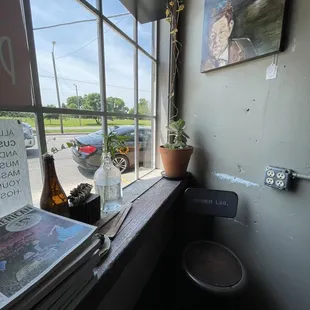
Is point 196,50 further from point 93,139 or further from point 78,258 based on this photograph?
point 78,258

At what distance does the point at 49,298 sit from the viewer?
293mm

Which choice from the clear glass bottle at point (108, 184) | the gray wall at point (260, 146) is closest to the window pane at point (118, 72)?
the clear glass bottle at point (108, 184)

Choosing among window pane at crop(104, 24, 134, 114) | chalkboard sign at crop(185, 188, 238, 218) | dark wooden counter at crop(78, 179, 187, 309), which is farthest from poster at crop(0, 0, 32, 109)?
chalkboard sign at crop(185, 188, 238, 218)

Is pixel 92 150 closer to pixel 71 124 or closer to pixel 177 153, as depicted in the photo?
pixel 71 124

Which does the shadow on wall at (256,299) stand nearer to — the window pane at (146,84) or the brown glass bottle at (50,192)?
the brown glass bottle at (50,192)

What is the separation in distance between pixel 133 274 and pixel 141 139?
0.81m

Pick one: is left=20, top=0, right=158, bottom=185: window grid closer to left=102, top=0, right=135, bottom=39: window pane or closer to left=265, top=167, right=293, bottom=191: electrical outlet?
left=102, top=0, right=135, bottom=39: window pane

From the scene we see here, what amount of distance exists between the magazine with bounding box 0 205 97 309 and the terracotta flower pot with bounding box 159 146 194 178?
725 mm

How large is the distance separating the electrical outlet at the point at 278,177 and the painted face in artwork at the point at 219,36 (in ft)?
2.22

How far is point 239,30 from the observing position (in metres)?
0.85

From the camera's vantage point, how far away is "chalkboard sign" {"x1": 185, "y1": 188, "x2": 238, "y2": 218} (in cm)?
93

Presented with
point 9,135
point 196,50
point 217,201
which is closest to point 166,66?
point 196,50

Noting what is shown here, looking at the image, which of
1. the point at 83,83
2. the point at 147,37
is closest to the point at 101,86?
the point at 83,83

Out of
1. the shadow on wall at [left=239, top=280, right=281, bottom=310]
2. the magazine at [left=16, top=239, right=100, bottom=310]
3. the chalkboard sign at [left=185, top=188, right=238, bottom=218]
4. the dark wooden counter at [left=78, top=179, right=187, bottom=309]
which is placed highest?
the magazine at [left=16, top=239, right=100, bottom=310]
